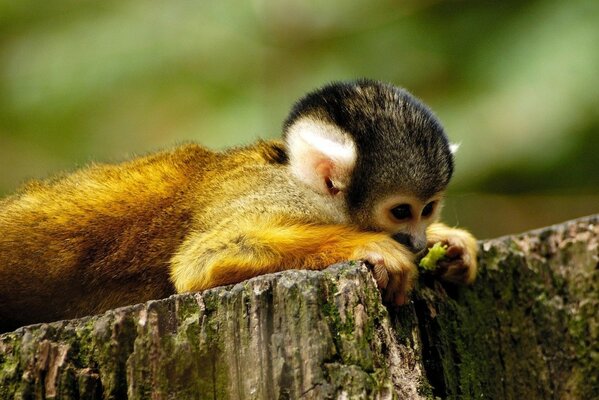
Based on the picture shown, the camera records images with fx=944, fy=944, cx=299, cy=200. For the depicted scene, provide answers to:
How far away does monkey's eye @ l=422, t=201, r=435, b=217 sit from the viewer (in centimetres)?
324

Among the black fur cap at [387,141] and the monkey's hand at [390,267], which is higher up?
the black fur cap at [387,141]

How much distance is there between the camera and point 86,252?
3.12 metres

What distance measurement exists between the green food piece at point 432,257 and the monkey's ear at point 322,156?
1.21ft

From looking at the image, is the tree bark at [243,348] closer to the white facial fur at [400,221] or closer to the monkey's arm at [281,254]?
the monkey's arm at [281,254]

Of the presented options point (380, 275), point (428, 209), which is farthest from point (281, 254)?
point (428, 209)

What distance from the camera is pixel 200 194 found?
10.6ft

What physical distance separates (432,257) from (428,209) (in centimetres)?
17

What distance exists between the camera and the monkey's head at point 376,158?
313 cm

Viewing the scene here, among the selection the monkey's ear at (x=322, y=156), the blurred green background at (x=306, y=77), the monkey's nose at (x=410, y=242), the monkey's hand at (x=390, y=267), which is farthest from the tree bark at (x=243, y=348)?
the blurred green background at (x=306, y=77)

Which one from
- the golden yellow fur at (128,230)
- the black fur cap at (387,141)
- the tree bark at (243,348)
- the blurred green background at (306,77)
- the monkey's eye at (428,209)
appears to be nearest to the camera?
the tree bark at (243,348)

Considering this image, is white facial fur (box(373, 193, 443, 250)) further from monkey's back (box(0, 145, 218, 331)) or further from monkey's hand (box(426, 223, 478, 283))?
monkey's back (box(0, 145, 218, 331))

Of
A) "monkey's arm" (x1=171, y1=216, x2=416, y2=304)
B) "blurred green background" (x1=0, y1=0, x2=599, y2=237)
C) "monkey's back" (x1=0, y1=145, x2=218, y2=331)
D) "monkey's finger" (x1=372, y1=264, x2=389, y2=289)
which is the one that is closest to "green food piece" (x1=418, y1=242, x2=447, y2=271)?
"monkey's arm" (x1=171, y1=216, x2=416, y2=304)

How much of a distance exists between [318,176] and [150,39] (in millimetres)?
3915

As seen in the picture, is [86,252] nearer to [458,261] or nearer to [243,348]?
[243,348]
